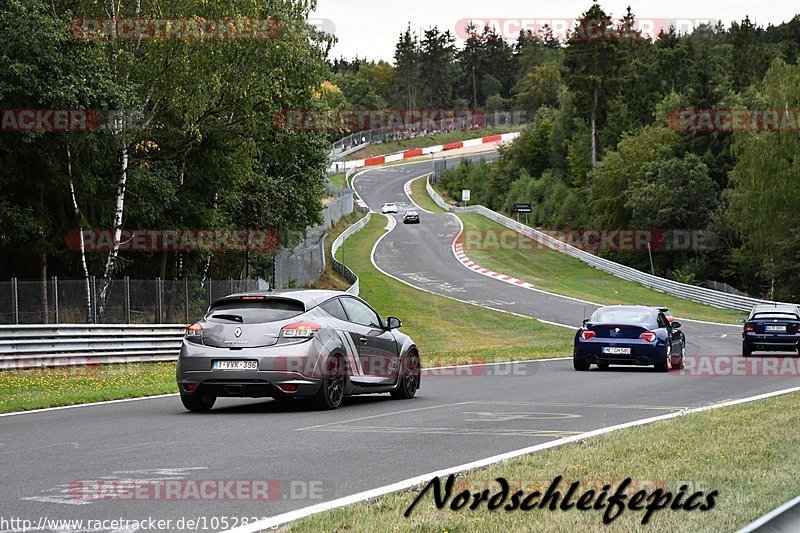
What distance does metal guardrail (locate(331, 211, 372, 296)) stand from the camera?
5497cm

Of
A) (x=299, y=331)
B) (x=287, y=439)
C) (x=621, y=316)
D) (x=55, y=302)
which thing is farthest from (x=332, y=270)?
(x=287, y=439)

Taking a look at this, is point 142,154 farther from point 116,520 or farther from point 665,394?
point 116,520

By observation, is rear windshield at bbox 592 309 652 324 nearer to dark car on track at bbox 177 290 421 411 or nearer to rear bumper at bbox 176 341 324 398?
dark car on track at bbox 177 290 421 411

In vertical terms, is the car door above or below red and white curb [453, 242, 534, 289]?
above

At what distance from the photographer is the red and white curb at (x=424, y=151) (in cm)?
15150

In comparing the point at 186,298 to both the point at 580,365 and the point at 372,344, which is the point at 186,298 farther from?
the point at 372,344

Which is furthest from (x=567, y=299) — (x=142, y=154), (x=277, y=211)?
(x=142, y=154)

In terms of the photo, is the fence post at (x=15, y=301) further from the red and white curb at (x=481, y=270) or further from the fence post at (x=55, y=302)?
the red and white curb at (x=481, y=270)

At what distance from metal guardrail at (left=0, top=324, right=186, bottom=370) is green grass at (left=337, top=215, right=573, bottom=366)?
665 centimetres

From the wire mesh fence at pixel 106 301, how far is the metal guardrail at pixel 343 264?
16.8 m

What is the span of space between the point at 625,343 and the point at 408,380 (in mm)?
8759

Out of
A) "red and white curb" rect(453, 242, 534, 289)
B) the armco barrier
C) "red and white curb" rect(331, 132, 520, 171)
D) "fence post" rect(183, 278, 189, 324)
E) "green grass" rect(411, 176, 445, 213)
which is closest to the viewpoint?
"fence post" rect(183, 278, 189, 324)

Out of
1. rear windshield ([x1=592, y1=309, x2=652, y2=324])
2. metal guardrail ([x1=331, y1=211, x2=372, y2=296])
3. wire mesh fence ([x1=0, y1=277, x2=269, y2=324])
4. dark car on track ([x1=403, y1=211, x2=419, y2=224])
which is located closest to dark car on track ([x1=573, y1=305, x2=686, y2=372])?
rear windshield ([x1=592, y1=309, x2=652, y2=324])

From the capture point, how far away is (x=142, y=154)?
34.3 meters
